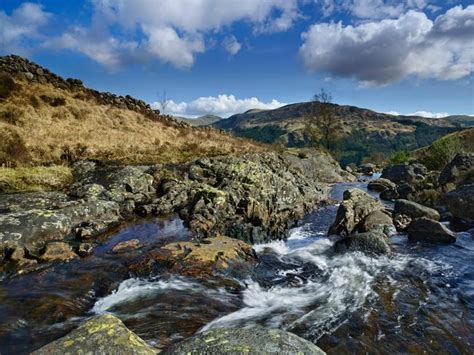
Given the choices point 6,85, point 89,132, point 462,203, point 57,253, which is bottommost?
point 57,253

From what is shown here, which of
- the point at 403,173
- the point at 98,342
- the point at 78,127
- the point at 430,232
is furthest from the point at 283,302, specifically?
the point at 403,173

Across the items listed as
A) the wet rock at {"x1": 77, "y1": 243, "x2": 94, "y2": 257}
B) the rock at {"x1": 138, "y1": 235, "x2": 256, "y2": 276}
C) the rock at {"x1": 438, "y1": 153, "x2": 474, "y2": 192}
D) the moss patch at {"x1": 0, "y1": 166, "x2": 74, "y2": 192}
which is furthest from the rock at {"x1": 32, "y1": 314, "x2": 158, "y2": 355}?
the rock at {"x1": 438, "y1": 153, "x2": 474, "y2": 192}

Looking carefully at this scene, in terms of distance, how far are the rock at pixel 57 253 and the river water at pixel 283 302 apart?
0.89 metres

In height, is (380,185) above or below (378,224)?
above

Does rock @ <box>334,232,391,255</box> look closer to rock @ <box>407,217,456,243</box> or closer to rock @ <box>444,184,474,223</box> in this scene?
rock @ <box>407,217,456,243</box>

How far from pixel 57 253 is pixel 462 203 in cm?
2410

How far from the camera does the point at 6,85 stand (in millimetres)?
37531

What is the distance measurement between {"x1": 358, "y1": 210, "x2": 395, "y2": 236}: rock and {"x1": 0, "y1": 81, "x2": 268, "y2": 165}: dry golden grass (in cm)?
1690

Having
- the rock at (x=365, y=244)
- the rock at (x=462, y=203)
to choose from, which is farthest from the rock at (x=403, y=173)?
the rock at (x=365, y=244)

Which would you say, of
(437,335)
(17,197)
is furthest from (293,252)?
(17,197)

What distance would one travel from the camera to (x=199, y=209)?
64.7 feet

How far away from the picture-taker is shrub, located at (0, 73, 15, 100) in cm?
3549

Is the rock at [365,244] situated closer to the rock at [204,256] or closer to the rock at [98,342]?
the rock at [204,256]

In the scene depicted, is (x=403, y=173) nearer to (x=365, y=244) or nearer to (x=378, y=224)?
(x=378, y=224)
